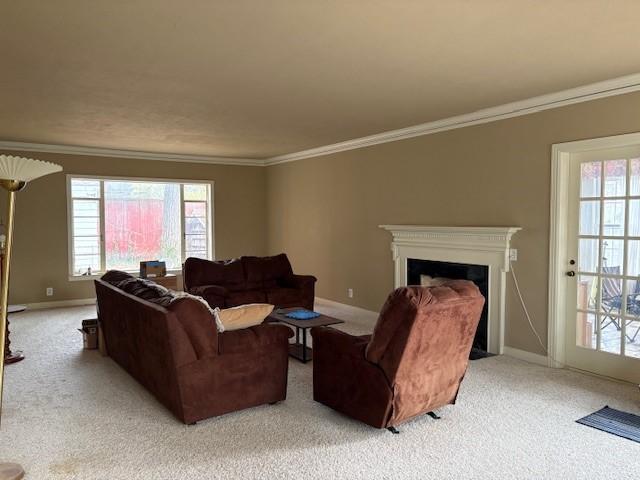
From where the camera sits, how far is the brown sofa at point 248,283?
6.13m

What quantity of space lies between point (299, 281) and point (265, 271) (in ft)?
1.80

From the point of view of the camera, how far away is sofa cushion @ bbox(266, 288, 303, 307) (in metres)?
6.30

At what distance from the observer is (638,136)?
3.83 m

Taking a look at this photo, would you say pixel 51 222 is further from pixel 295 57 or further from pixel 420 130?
pixel 295 57

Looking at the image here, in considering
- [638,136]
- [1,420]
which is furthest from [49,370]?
[638,136]

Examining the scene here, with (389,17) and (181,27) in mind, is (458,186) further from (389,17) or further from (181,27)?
(181,27)

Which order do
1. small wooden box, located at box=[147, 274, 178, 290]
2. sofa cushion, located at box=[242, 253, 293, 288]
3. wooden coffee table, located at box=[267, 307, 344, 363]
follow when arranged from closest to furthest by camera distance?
wooden coffee table, located at box=[267, 307, 344, 363], sofa cushion, located at box=[242, 253, 293, 288], small wooden box, located at box=[147, 274, 178, 290]

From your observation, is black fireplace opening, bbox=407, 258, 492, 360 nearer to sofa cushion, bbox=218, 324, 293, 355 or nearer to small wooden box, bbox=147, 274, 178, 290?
sofa cushion, bbox=218, 324, 293, 355

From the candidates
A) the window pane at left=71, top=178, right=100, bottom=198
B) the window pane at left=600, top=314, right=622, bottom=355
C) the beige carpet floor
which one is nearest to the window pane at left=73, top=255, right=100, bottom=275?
the window pane at left=71, top=178, right=100, bottom=198

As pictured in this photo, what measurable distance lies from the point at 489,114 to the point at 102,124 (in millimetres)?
4277

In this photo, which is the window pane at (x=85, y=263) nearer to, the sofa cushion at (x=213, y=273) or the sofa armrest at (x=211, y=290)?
the sofa cushion at (x=213, y=273)

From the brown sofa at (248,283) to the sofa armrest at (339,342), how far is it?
9.26 feet

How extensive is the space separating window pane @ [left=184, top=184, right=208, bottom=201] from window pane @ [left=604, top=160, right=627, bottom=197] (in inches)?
252

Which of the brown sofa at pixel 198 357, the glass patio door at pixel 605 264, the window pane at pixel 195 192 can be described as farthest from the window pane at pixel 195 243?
the glass patio door at pixel 605 264
